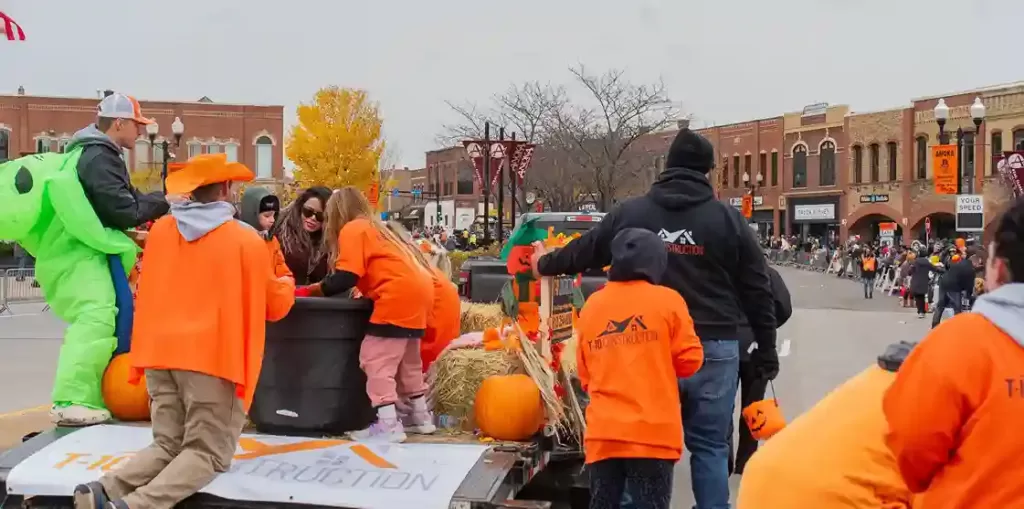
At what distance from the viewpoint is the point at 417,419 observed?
544 centimetres

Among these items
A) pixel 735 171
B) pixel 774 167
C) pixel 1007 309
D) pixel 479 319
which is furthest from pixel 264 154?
pixel 1007 309

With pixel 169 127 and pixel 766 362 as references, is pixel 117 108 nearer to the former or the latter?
pixel 766 362

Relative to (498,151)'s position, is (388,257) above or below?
below

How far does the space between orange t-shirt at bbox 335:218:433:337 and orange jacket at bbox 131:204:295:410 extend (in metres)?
0.75

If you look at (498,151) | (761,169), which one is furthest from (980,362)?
(761,169)

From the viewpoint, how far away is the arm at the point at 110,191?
5.49m

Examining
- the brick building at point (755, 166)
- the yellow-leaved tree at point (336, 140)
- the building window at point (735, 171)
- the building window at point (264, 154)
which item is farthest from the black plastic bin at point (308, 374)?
the building window at point (735, 171)

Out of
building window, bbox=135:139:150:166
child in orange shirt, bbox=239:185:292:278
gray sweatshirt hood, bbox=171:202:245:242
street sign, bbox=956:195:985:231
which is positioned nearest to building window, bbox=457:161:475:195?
building window, bbox=135:139:150:166

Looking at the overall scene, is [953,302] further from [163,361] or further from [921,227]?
[921,227]

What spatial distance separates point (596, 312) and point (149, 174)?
51.0 m

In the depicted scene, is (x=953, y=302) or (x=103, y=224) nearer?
(x=103, y=224)

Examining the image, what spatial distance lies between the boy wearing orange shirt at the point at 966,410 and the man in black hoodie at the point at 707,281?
7.90ft

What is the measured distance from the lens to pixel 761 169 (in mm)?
61781

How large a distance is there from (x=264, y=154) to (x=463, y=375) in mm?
54708
